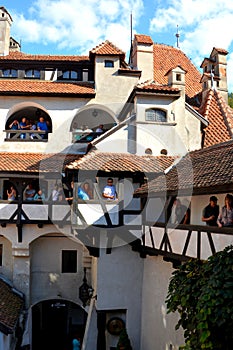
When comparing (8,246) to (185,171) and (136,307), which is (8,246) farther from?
(185,171)

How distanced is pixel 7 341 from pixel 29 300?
119 inches

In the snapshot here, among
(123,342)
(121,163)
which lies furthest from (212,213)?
(123,342)

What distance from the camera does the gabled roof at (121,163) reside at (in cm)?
1162

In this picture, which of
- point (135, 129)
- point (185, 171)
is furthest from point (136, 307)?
point (135, 129)

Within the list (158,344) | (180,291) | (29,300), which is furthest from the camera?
(29,300)

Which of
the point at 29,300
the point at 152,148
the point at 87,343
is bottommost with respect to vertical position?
the point at 87,343

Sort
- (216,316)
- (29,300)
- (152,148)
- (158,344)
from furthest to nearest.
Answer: (29,300) → (152,148) → (158,344) → (216,316)

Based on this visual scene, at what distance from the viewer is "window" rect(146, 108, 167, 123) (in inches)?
577

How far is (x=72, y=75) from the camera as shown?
60.5 feet

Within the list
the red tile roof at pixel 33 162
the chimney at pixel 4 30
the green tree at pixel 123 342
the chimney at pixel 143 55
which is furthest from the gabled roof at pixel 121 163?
the chimney at pixel 4 30

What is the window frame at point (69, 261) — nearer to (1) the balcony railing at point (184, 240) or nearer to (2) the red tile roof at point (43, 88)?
(1) the balcony railing at point (184, 240)

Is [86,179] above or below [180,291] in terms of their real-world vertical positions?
above

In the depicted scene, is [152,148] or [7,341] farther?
[152,148]

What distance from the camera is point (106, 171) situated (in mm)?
11453
